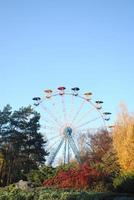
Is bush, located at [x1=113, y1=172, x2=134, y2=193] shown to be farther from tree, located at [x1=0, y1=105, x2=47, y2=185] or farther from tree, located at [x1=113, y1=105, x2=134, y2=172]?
tree, located at [x1=0, y1=105, x2=47, y2=185]

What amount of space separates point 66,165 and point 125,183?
9.70m

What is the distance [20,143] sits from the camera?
1870 inches

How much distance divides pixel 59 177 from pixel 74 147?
11.0 meters

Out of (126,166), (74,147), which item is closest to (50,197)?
(126,166)

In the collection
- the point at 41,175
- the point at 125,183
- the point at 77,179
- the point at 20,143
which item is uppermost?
the point at 20,143

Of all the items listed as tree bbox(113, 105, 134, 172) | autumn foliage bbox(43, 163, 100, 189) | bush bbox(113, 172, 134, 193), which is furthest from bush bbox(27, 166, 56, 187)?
bush bbox(113, 172, 134, 193)

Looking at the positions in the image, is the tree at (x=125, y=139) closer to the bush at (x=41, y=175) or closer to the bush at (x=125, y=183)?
the bush at (x=125, y=183)

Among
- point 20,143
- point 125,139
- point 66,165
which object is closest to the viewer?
point 125,139

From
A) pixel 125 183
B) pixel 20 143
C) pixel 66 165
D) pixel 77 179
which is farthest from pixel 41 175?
pixel 20 143

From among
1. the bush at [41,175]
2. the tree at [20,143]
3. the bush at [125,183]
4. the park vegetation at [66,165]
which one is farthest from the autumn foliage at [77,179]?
the tree at [20,143]

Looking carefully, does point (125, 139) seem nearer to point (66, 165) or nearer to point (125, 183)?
point (125, 183)

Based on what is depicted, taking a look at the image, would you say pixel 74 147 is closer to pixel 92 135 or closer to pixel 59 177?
pixel 59 177

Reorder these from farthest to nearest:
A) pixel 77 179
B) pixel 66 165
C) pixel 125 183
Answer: pixel 66 165, pixel 77 179, pixel 125 183

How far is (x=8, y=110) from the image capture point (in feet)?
162
